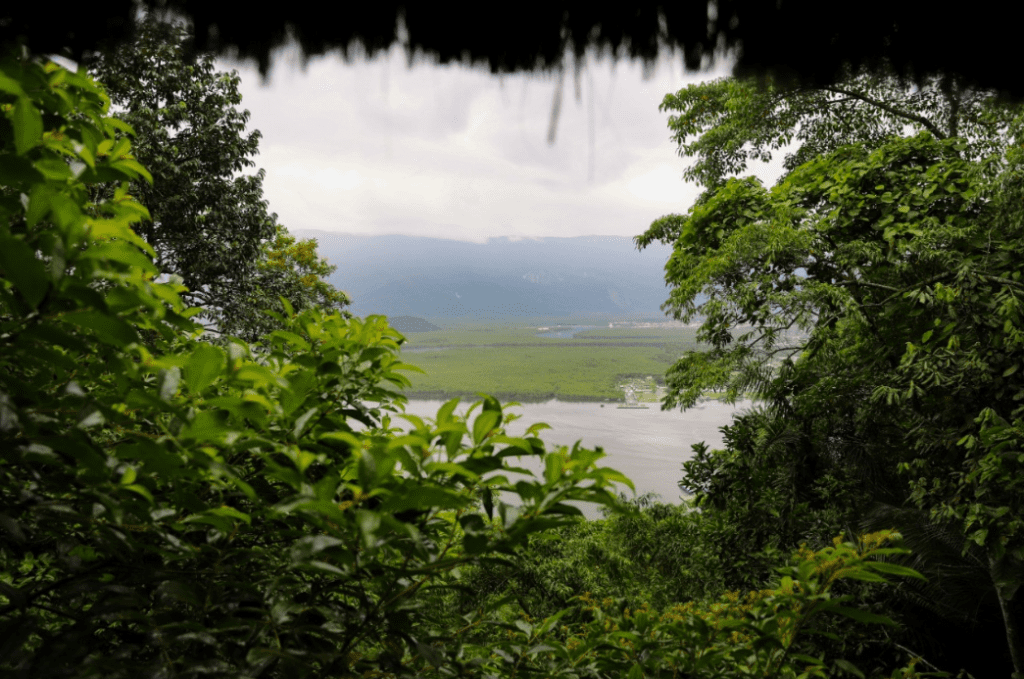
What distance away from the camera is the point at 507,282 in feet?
354

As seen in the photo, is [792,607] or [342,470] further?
[792,607]

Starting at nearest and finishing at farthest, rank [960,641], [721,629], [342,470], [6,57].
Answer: [6,57] < [342,470] < [721,629] < [960,641]

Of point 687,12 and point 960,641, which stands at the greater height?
point 687,12

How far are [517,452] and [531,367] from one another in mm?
36324

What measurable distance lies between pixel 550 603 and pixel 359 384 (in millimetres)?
5693

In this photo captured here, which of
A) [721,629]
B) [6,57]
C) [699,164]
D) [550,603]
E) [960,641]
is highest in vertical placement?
[699,164]

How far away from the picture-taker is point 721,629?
0.92m

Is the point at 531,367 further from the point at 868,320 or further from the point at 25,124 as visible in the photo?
the point at 25,124

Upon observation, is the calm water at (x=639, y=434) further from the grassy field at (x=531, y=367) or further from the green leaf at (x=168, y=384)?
the green leaf at (x=168, y=384)

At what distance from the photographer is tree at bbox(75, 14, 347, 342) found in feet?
19.1

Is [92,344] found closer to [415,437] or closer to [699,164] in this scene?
[415,437]

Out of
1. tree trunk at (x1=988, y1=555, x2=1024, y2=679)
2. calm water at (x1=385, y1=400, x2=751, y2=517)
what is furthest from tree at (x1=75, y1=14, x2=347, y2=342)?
calm water at (x1=385, y1=400, x2=751, y2=517)

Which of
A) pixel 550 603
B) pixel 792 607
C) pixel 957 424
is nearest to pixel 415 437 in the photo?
pixel 792 607

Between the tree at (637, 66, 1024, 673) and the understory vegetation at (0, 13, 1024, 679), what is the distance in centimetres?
3
